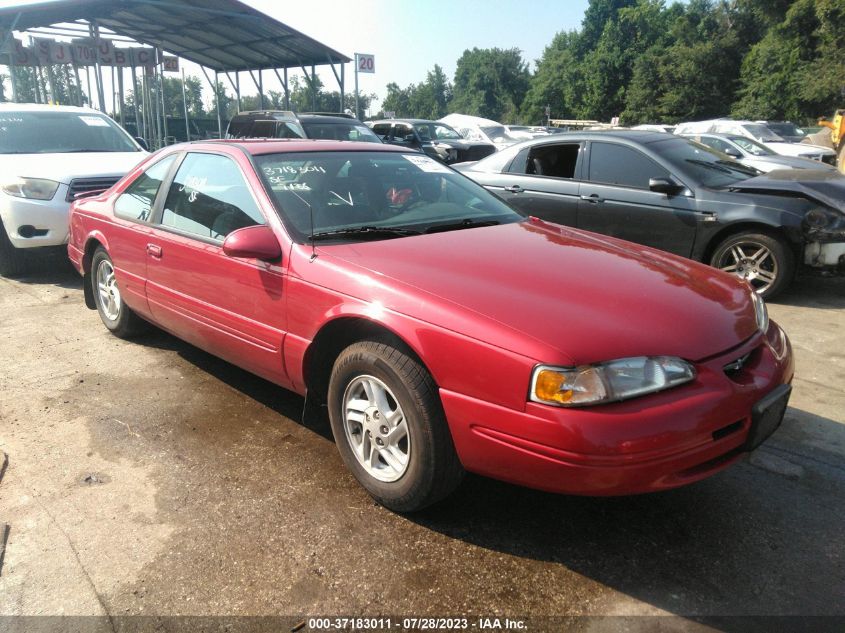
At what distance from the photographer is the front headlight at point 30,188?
21.4ft

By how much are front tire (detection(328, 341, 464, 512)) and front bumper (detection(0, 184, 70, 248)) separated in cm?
503

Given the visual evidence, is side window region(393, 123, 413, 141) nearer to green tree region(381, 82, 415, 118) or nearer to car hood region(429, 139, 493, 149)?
car hood region(429, 139, 493, 149)

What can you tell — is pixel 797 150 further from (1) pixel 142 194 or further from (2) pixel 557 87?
(2) pixel 557 87

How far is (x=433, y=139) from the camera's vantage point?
17984 mm

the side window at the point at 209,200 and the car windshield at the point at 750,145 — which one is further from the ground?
the car windshield at the point at 750,145

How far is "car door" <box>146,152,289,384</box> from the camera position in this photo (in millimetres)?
3164

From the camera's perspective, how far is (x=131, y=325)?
4.80m

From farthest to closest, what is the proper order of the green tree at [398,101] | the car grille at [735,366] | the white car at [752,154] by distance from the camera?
the green tree at [398,101], the white car at [752,154], the car grille at [735,366]

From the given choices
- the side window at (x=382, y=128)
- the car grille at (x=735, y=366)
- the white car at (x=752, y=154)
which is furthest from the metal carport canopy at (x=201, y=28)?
the car grille at (x=735, y=366)

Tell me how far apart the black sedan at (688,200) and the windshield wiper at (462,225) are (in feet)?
10.1

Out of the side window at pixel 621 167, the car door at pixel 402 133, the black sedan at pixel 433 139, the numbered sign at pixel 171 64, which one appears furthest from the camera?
the numbered sign at pixel 171 64

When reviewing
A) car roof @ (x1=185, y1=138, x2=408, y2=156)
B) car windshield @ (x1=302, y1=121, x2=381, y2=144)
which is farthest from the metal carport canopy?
car roof @ (x1=185, y1=138, x2=408, y2=156)

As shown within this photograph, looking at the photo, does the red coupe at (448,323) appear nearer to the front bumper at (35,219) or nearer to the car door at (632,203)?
the car door at (632,203)

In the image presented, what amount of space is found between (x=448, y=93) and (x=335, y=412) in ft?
434
